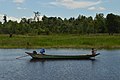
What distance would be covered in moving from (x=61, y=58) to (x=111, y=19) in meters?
79.3

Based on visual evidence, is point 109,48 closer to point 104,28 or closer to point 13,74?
point 13,74

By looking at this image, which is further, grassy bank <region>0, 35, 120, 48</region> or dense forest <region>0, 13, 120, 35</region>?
dense forest <region>0, 13, 120, 35</region>

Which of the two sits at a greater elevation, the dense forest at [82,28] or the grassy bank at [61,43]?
the dense forest at [82,28]

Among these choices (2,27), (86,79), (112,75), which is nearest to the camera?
(86,79)

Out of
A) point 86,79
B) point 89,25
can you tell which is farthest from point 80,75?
point 89,25

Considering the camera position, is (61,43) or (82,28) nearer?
(61,43)

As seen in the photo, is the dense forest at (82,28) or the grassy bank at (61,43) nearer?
the grassy bank at (61,43)

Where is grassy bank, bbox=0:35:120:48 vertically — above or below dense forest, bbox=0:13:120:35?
below

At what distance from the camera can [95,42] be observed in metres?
77.4

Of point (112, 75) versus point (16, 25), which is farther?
point (16, 25)

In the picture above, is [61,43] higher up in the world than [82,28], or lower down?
lower down

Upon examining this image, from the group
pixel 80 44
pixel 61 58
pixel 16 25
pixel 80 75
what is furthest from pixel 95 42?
pixel 16 25

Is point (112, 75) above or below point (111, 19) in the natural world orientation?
below

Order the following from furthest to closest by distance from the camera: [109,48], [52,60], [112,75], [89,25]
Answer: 1. [89,25]
2. [109,48]
3. [52,60]
4. [112,75]
